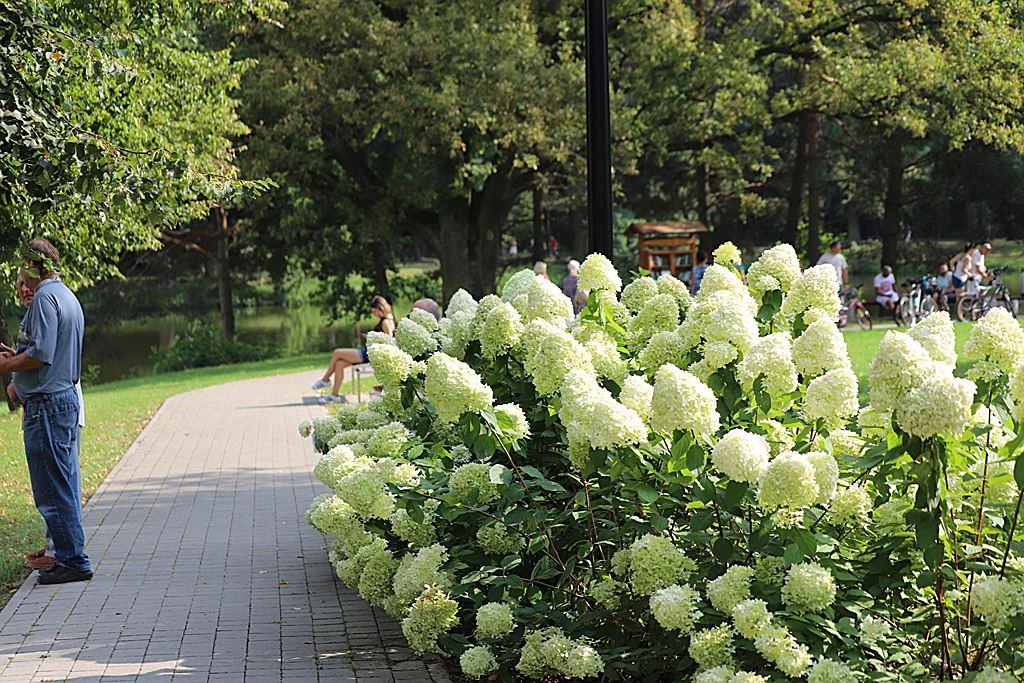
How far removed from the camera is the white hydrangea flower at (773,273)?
235 inches

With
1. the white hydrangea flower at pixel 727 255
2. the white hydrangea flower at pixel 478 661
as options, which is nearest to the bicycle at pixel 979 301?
the white hydrangea flower at pixel 727 255

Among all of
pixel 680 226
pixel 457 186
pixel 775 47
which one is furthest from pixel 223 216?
pixel 775 47

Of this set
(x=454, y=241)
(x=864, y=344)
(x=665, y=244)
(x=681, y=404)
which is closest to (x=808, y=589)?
(x=681, y=404)

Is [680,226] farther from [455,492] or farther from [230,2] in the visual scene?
[455,492]

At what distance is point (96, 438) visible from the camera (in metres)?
15.4

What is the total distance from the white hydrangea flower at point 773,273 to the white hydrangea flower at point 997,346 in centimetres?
151

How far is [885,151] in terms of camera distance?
43688 mm

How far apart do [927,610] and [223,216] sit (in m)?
38.0

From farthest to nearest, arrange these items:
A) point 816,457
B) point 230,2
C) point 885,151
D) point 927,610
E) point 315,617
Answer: point 885,151, point 230,2, point 315,617, point 927,610, point 816,457

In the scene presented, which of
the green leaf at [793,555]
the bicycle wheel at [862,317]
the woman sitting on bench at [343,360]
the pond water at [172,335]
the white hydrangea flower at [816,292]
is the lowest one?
the pond water at [172,335]

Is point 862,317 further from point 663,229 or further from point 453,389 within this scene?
point 453,389

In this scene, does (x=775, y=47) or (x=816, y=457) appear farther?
(x=775, y=47)

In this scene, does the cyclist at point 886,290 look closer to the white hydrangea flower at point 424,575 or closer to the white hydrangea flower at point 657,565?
the white hydrangea flower at point 424,575

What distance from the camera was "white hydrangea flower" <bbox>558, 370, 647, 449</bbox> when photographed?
4.42 meters
